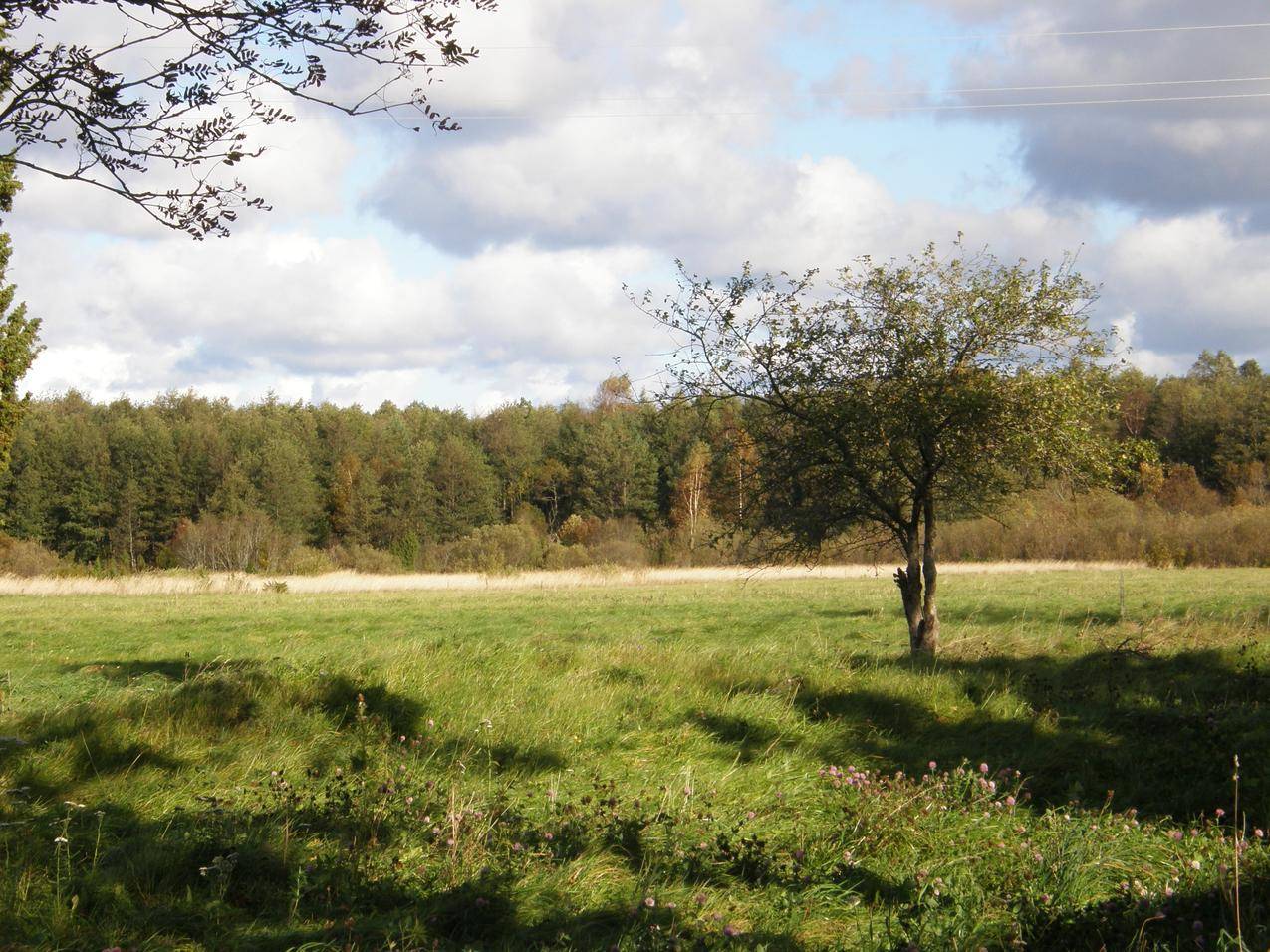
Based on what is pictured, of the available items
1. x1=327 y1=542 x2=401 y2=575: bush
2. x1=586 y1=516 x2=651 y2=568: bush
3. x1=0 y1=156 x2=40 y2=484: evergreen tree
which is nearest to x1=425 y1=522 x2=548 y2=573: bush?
x1=327 y1=542 x2=401 y2=575: bush

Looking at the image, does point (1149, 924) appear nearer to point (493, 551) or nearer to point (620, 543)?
point (620, 543)

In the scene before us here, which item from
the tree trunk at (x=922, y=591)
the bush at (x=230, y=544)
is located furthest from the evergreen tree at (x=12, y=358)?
the bush at (x=230, y=544)

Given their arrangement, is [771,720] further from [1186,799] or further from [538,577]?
[538,577]

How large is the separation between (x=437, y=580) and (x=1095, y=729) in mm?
36487

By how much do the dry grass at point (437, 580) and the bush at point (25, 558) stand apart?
15184 mm

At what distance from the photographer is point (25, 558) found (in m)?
53.9

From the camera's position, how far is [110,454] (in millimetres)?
71188

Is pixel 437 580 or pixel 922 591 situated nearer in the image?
pixel 922 591

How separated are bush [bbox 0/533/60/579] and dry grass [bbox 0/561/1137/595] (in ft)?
49.8

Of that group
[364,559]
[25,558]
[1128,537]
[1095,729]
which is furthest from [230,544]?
[1095,729]

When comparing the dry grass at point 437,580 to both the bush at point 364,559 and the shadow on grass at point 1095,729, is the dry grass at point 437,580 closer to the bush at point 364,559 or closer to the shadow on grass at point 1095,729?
the bush at point 364,559

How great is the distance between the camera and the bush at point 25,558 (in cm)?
5181

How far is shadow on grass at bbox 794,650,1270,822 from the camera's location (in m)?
6.76

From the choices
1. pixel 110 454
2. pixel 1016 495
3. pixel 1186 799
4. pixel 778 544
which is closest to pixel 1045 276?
pixel 1016 495
